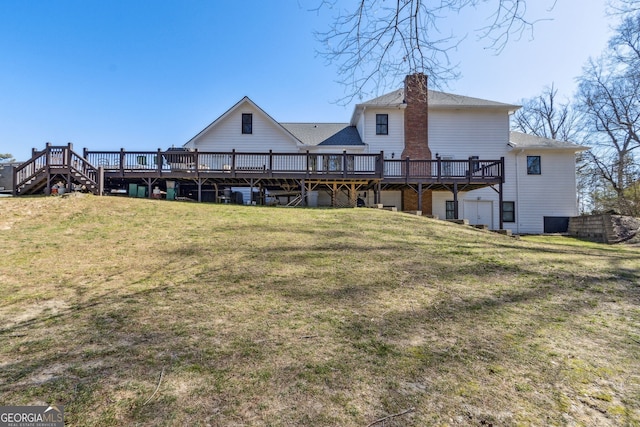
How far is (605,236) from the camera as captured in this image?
49.4ft

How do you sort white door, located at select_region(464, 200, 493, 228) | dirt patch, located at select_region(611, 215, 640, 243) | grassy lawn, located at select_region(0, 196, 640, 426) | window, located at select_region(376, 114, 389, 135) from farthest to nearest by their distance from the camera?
white door, located at select_region(464, 200, 493, 228) < window, located at select_region(376, 114, 389, 135) < dirt patch, located at select_region(611, 215, 640, 243) < grassy lawn, located at select_region(0, 196, 640, 426)

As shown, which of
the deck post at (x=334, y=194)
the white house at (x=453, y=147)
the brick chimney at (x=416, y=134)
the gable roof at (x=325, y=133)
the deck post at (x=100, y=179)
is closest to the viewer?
the deck post at (x=100, y=179)

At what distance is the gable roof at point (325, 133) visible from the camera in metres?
18.6

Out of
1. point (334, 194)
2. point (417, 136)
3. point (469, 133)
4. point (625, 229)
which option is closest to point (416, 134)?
point (417, 136)

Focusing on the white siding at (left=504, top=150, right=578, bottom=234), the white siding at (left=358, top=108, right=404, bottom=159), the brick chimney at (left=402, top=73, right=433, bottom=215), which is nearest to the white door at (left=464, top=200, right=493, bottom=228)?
the white siding at (left=504, top=150, right=578, bottom=234)

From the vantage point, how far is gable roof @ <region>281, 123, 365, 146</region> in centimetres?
1865

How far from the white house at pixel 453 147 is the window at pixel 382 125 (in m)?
0.06

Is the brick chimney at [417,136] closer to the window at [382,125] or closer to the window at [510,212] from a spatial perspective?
the window at [382,125]

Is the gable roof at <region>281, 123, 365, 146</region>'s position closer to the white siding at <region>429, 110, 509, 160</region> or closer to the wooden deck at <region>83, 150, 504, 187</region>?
the wooden deck at <region>83, 150, 504, 187</region>

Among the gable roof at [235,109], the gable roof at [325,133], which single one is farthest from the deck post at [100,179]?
the gable roof at [325,133]

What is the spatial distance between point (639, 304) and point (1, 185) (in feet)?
69.6

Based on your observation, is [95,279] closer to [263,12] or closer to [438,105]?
[263,12]

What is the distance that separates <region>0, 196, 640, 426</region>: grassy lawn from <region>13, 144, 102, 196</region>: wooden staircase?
7013 millimetres

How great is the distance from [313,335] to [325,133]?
59.6ft
